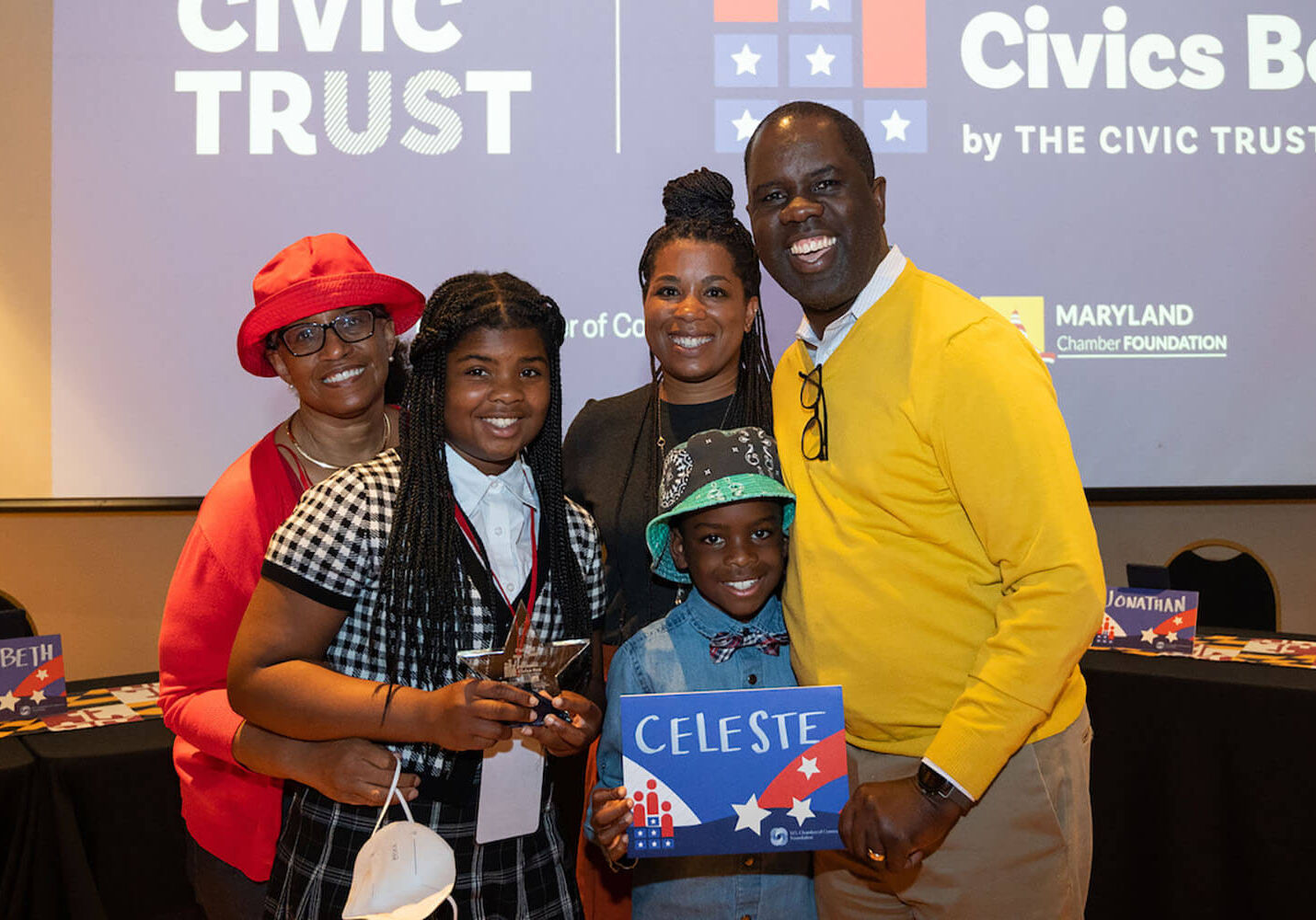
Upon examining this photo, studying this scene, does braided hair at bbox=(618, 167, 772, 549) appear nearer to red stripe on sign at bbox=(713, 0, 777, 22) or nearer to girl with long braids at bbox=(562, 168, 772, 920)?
girl with long braids at bbox=(562, 168, 772, 920)

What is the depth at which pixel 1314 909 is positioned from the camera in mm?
2701

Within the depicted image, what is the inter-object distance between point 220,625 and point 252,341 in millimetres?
609

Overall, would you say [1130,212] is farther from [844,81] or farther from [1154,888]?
[1154,888]

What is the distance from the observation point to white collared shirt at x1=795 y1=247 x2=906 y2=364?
1.79m

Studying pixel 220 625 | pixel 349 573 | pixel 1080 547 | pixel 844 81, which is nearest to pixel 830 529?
pixel 1080 547

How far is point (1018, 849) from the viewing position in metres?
1.69

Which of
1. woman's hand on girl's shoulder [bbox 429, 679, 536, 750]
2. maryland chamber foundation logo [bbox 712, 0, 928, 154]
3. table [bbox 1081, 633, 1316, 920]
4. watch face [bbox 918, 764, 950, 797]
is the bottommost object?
table [bbox 1081, 633, 1316, 920]

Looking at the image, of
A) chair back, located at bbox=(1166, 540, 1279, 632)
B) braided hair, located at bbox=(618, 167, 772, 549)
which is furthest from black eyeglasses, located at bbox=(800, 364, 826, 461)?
chair back, located at bbox=(1166, 540, 1279, 632)

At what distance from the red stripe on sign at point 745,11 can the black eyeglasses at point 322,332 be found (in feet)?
7.74

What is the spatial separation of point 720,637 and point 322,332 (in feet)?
3.41

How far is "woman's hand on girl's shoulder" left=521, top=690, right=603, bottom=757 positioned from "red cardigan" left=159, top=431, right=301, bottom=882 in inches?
25.8

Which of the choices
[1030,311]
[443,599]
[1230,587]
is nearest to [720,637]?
[443,599]

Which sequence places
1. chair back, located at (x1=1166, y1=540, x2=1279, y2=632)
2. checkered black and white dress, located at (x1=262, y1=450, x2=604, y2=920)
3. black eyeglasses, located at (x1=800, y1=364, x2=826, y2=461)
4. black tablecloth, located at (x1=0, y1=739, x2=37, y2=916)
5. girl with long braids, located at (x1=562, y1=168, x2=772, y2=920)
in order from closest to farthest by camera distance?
checkered black and white dress, located at (x1=262, y1=450, x2=604, y2=920) < black eyeglasses, located at (x1=800, y1=364, x2=826, y2=461) < girl with long braids, located at (x1=562, y1=168, x2=772, y2=920) < black tablecloth, located at (x1=0, y1=739, x2=37, y2=916) < chair back, located at (x1=1166, y1=540, x2=1279, y2=632)

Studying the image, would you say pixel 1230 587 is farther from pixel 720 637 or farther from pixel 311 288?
pixel 311 288
